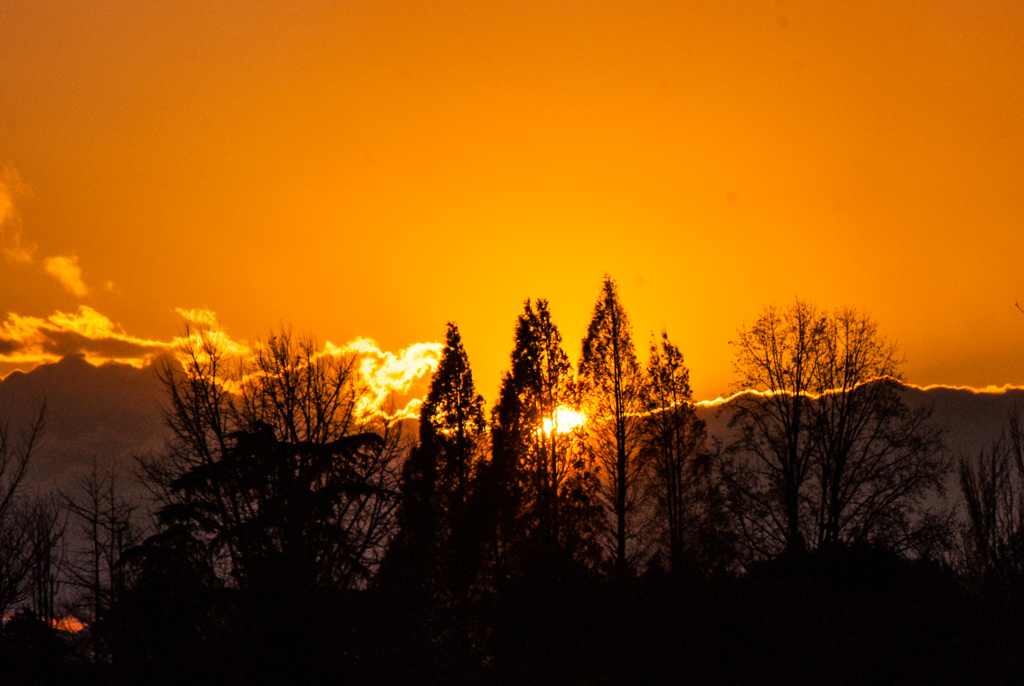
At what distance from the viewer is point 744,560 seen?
98.3 ft

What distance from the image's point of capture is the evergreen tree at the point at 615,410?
33.2 m

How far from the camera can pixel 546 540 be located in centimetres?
2716

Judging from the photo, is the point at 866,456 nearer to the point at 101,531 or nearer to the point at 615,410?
the point at 615,410

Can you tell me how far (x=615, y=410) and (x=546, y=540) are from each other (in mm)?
7948

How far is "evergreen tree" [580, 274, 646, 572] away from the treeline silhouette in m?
0.09

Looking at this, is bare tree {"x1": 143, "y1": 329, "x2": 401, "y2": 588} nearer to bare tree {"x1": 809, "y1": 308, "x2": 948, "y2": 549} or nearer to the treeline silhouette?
the treeline silhouette

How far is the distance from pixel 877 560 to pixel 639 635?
365 inches

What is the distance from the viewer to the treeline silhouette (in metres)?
16.4

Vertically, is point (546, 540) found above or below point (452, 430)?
below

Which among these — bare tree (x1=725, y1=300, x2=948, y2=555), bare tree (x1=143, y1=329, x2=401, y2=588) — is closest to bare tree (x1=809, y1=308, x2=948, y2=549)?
bare tree (x1=725, y1=300, x2=948, y2=555)

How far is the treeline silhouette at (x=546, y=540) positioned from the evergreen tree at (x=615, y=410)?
0.09 meters

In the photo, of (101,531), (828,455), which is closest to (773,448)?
(828,455)

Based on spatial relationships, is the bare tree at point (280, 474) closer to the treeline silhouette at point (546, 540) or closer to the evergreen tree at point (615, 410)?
the treeline silhouette at point (546, 540)

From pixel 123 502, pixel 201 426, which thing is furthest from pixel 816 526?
pixel 123 502
